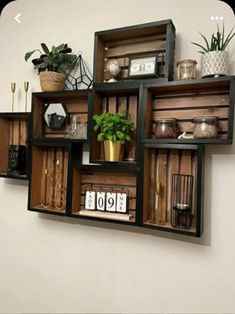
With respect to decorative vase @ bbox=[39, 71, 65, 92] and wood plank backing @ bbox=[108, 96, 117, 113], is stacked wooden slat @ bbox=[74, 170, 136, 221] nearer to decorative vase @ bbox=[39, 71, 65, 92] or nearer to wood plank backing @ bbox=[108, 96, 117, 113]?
wood plank backing @ bbox=[108, 96, 117, 113]

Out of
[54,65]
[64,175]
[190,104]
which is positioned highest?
[54,65]

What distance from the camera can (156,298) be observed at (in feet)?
5.34

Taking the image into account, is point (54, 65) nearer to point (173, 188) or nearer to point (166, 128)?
point (166, 128)

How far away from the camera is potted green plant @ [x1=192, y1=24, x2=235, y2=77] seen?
1349 millimetres

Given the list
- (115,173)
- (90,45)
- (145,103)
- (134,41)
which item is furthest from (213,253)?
(90,45)

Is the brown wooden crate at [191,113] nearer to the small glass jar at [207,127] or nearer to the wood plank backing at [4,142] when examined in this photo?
the small glass jar at [207,127]

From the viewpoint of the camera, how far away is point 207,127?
1.38 meters

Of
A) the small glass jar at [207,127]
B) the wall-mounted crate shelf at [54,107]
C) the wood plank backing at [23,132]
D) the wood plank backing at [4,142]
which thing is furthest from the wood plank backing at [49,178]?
the small glass jar at [207,127]

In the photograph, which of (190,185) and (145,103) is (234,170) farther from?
(145,103)

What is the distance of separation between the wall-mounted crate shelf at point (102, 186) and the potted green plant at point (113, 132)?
0.10 m

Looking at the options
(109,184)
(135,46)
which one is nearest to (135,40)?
(135,46)

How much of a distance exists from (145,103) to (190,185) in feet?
1.68

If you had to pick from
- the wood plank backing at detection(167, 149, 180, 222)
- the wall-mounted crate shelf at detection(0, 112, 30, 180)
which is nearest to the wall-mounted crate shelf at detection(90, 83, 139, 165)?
the wood plank backing at detection(167, 149, 180, 222)

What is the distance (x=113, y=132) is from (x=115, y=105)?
0.25 metres
